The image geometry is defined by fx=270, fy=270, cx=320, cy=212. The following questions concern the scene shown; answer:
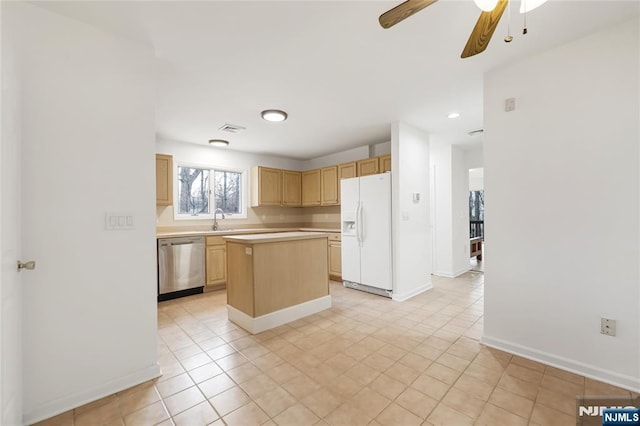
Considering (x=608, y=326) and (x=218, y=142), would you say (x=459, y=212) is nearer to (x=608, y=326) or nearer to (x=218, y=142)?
(x=608, y=326)

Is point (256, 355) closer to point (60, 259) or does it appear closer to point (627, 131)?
point (60, 259)

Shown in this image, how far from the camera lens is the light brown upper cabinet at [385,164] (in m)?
4.52

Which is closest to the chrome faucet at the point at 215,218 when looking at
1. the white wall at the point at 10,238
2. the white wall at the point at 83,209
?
the white wall at the point at 83,209

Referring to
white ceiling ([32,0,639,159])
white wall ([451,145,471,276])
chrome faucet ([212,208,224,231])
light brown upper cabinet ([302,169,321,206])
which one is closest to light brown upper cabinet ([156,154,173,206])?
white ceiling ([32,0,639,159])

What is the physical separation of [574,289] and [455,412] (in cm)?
137

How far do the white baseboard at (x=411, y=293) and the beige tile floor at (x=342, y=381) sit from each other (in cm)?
76

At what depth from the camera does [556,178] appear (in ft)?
7.09

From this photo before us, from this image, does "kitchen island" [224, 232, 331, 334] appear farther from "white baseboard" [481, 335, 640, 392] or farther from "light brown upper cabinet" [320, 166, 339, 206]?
"light brown upper cabinet" [320, 166, 339, 206]

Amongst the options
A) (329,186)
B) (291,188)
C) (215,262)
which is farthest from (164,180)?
(329,186)

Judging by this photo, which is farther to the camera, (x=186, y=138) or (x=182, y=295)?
(x=186, y=138)

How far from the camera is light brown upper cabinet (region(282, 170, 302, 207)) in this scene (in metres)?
5.89

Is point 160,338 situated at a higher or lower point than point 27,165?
lower

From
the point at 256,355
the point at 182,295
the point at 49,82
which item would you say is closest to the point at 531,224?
the point at 256,355

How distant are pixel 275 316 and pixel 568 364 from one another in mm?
2565
